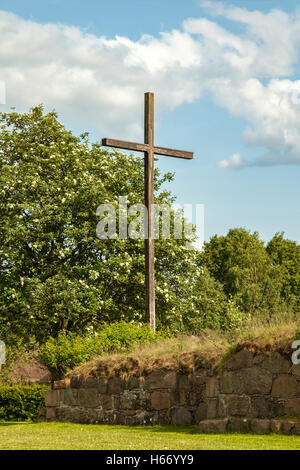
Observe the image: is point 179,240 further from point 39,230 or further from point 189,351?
point 189,351

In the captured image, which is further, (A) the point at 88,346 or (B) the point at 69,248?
(B) the point at 69,248

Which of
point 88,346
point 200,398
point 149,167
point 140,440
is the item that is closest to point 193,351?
point 200,398

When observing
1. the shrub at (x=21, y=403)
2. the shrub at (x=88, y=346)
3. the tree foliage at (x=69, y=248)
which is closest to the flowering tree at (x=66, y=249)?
the tree foliage at (x=69, y=248)

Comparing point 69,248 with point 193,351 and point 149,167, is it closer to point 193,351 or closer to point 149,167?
point 149,167

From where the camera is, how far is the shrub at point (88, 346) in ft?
59.6

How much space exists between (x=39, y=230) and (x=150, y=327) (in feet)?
34.1

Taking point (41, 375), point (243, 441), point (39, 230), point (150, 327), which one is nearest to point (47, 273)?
point (39, 230)

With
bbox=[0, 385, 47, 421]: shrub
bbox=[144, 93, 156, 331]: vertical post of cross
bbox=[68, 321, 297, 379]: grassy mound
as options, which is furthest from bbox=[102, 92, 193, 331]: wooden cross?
bbox=[0, 385, 47, 421]: shrub

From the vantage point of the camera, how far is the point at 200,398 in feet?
46.9

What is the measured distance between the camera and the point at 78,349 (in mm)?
18219

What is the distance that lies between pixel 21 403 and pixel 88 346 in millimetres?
4012

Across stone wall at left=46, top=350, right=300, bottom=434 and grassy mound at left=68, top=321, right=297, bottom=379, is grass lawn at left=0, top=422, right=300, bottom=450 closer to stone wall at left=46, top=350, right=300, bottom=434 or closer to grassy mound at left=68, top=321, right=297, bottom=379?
stone wall at left=46, top=350, right=300, bottom=434

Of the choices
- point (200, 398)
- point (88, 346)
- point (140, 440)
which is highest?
point (88, 346)

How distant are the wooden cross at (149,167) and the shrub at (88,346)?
140cm
